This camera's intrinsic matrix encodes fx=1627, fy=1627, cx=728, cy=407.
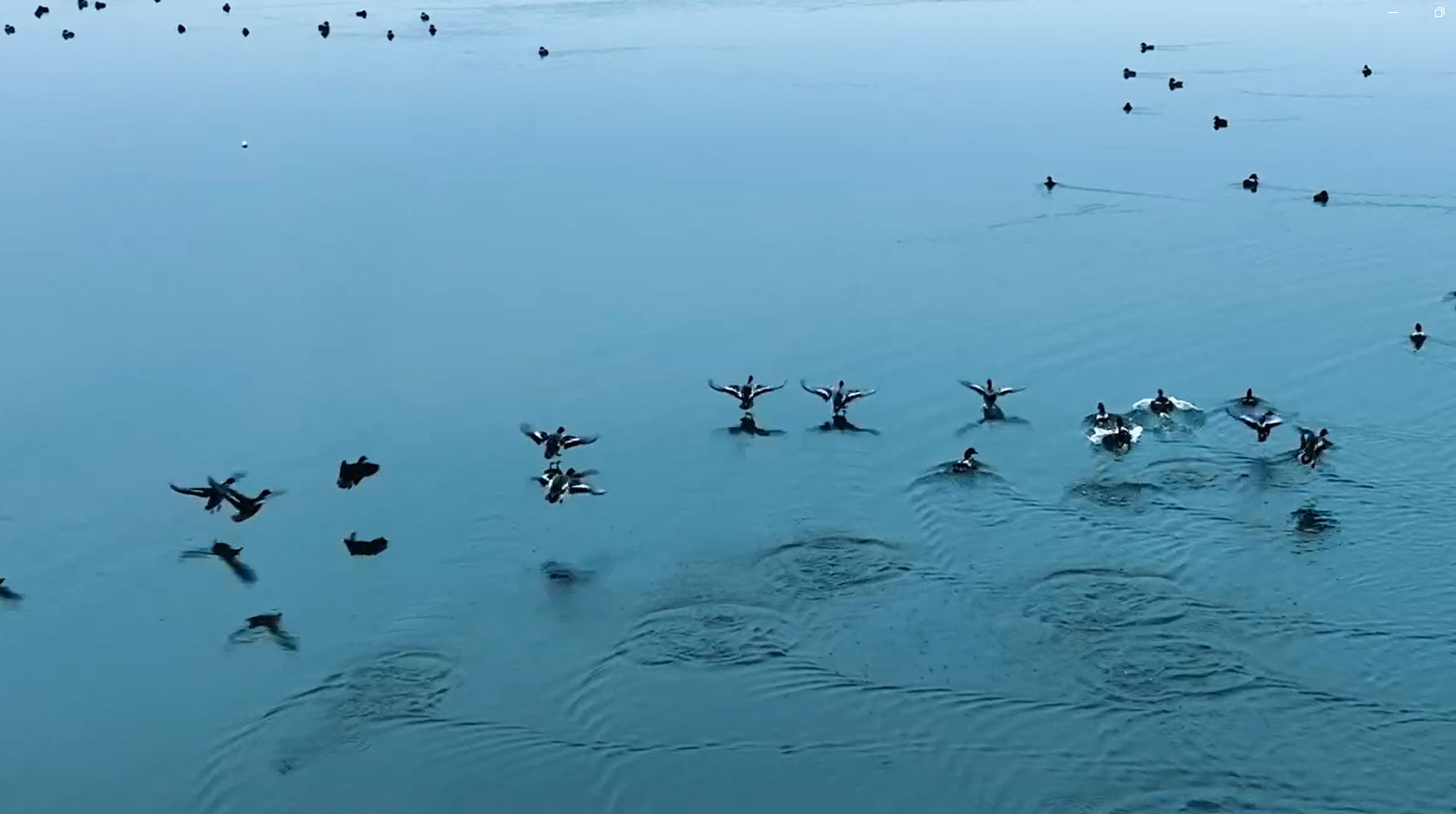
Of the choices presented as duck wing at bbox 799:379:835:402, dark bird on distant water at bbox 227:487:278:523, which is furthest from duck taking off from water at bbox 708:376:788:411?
dark bird on distant water at bbox 227:487:278:523

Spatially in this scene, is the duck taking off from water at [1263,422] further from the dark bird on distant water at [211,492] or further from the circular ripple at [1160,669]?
the dark bird on distant water at [211,492]

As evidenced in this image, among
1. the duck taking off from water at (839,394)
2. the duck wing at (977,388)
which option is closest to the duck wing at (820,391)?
the duck taking off from water at (839,394)

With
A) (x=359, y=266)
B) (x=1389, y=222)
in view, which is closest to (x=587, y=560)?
(x=359, y=266)

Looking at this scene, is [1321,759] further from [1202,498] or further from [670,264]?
[670,264]

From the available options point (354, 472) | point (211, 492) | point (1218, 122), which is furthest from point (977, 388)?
point (1218, 122)

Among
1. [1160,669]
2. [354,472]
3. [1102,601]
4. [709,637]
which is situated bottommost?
[1160,669]

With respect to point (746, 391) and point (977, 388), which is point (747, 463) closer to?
point (746, 391)
